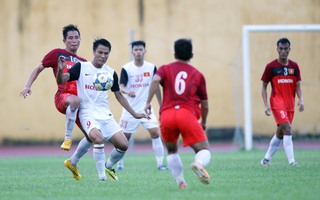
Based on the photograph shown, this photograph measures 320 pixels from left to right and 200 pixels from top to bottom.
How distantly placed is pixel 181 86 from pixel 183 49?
0.44 metres

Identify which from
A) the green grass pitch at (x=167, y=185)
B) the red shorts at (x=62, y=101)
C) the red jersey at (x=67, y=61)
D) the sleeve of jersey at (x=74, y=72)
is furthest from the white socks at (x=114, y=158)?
the sleeve of jersey at (x=74, y=72)

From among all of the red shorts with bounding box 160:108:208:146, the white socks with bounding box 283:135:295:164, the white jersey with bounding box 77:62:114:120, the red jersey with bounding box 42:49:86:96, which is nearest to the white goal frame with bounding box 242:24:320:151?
the white socks with bounding box 283:135:295:164

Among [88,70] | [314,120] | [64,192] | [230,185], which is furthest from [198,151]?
[314,120]

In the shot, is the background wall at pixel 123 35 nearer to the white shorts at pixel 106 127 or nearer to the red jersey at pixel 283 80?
the red jersey at pixel 283 80

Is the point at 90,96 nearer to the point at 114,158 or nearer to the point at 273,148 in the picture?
the point at 114,158

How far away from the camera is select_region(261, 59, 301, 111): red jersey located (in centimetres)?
1420

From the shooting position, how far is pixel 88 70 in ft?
36.2

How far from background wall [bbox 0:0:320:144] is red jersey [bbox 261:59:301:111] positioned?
10.8 m

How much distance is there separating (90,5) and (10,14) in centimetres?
267

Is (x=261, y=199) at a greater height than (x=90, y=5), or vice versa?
(x=90, y=5)

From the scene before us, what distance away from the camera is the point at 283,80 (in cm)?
1423

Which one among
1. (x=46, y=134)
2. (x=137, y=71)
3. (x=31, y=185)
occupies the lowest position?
(x=46, y=134)

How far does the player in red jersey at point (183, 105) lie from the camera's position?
9078mm

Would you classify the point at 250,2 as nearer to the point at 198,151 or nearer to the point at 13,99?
the point at 13,99
